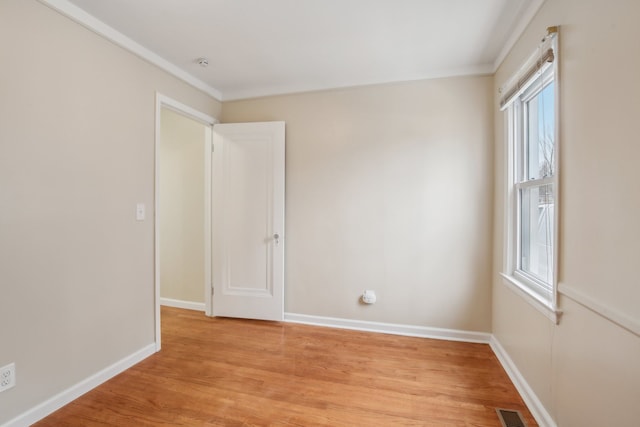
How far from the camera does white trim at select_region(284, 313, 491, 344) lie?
267cm

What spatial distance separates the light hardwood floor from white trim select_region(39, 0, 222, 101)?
95.6 inches

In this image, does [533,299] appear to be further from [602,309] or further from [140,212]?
[140,212]

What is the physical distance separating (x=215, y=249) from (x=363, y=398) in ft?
7.03

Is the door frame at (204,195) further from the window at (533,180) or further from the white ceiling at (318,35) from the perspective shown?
the window at (533,180)

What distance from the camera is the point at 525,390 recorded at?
1819 millimetres

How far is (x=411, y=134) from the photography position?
2770mm

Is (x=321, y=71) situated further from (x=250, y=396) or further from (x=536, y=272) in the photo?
(x=250, y=396)

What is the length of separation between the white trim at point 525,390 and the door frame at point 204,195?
2761 millimetres

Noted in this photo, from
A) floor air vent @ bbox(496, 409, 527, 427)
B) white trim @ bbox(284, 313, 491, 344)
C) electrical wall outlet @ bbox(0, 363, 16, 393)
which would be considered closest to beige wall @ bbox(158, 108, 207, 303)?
white trim @ bbox(284, 313, 491, 344)

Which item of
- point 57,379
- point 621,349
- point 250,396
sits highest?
point 621,349

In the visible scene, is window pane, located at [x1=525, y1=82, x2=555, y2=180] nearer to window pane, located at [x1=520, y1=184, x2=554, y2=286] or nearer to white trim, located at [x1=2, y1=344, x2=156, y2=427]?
window pane, located at [x1=520, y1=184, x2=554, y2=286]

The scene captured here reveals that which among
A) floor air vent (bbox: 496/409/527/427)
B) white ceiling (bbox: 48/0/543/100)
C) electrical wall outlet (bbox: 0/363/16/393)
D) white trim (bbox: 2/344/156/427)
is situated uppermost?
white ceiling (bbox: 48/0/543/100)

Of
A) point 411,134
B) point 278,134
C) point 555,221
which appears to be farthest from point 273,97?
point 555,221

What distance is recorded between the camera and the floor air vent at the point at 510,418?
162 centimetres
